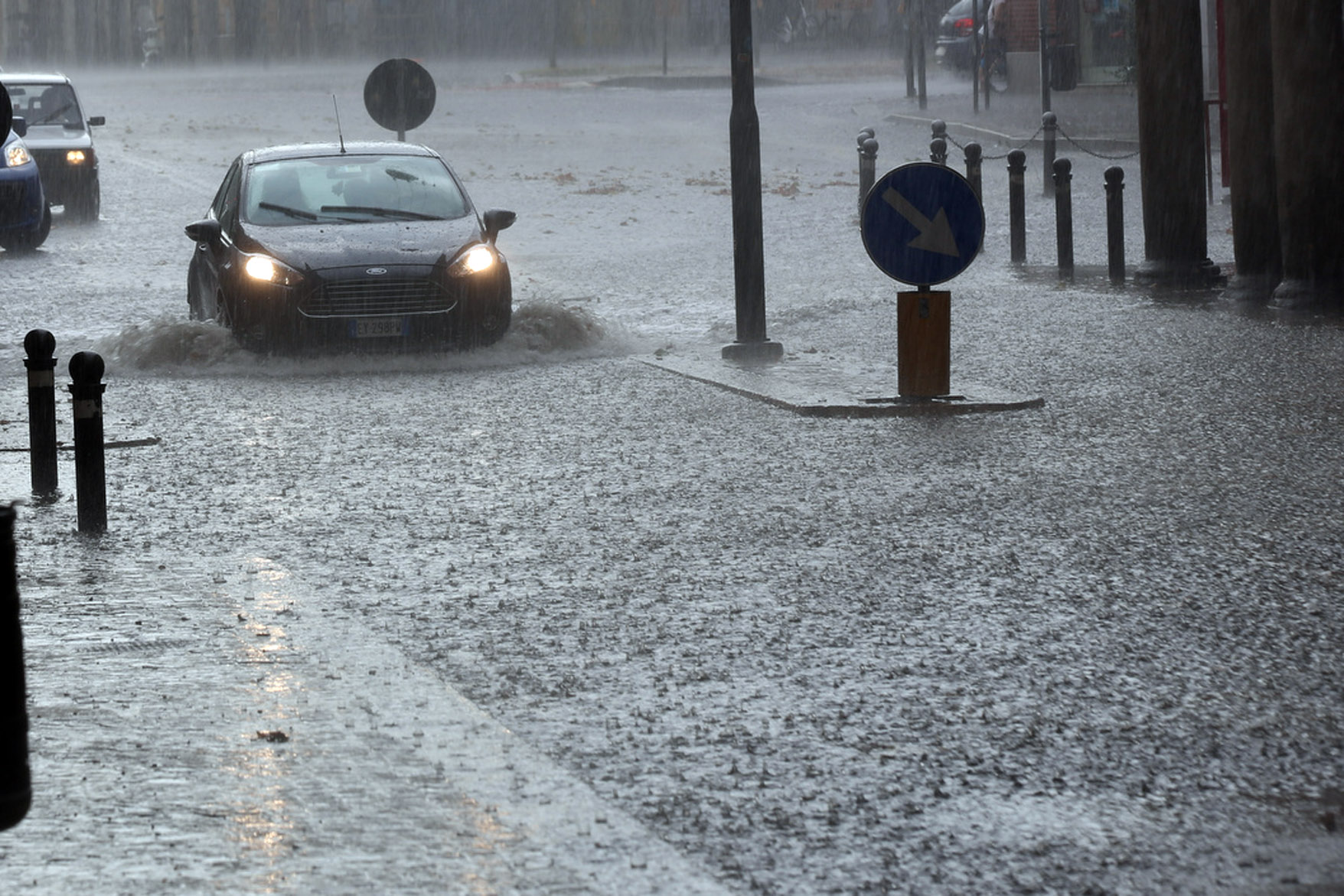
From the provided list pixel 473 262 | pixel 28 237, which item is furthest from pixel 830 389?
pixel 28 237

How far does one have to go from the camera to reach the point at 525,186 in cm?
2886

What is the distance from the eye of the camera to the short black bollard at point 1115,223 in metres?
16.6

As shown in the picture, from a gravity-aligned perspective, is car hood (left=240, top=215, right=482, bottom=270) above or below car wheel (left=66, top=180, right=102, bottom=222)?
below

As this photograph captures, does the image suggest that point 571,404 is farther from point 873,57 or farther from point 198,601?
point 873,57

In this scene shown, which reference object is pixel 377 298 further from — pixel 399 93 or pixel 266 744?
pixel 266 744

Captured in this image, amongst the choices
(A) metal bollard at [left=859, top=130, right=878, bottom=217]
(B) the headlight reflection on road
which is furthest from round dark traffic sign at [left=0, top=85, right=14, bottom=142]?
(A) metal bollard at [left=859, top=130, right=878, bottom=217]

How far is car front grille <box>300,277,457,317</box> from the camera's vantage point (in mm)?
12734

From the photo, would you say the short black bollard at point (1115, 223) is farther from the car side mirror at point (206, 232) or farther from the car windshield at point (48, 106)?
the car windshield at point (48, 106)

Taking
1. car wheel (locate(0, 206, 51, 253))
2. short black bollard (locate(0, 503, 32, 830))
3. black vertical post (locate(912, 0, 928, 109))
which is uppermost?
black vertical post (locate(912, 0, 928, 109))

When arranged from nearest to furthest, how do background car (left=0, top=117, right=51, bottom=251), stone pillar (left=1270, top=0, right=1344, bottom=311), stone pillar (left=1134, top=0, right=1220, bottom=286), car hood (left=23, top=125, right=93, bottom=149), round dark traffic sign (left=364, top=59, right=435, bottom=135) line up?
stone pillar (left=1270, top=0, right=1344, bottom=311) < stone pillar (left=1134, top=0, right=1220, bottom=286) < round dark traffic sign (left=364, top=59, right=435, bottom=135) < background car (left=0, top=117, right=51, bottom=251) < car hood (left=23, top=125, right=93, bottom=149)

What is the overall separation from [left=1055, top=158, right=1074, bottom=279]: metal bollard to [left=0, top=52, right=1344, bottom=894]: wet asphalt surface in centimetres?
582

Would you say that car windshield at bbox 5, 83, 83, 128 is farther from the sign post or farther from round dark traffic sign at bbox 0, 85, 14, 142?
round dark traffic sign at bbox 0, 85, 14, 142

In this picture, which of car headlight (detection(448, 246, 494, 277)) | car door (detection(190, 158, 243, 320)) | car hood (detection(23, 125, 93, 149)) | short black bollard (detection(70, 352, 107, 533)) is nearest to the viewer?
short black bollard (detection(70, 352, 107, 533))

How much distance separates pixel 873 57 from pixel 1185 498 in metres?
63.6
